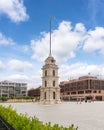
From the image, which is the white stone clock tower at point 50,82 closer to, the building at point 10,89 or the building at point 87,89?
the building at point 87,89

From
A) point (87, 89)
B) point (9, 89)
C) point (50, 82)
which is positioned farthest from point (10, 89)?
point (50, 82)

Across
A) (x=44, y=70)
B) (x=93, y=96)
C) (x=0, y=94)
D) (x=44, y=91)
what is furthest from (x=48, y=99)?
(x=0, y=94)

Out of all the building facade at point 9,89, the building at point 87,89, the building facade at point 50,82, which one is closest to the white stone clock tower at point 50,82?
the building facade at point 50,82

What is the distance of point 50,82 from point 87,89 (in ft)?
220

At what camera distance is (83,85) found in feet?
509

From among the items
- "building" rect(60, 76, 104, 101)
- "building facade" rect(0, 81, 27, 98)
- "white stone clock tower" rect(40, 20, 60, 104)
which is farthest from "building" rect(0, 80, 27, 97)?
"white stone clock tower" rect(40, 20, 60, 104)

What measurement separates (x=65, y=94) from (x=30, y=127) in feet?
568

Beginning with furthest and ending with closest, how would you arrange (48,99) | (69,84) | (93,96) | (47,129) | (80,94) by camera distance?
(69,84), (80,94), (93,96), (48,99), (47,129)

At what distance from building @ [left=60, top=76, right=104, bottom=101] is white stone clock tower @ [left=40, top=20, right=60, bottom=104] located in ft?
203

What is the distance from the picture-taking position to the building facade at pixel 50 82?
8800 cm

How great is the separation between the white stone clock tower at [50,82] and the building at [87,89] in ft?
203

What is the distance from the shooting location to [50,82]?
8894 centimetres

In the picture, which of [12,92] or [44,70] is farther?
[12,92]

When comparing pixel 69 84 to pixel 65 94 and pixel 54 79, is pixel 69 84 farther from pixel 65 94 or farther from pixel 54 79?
pixel 54 79
